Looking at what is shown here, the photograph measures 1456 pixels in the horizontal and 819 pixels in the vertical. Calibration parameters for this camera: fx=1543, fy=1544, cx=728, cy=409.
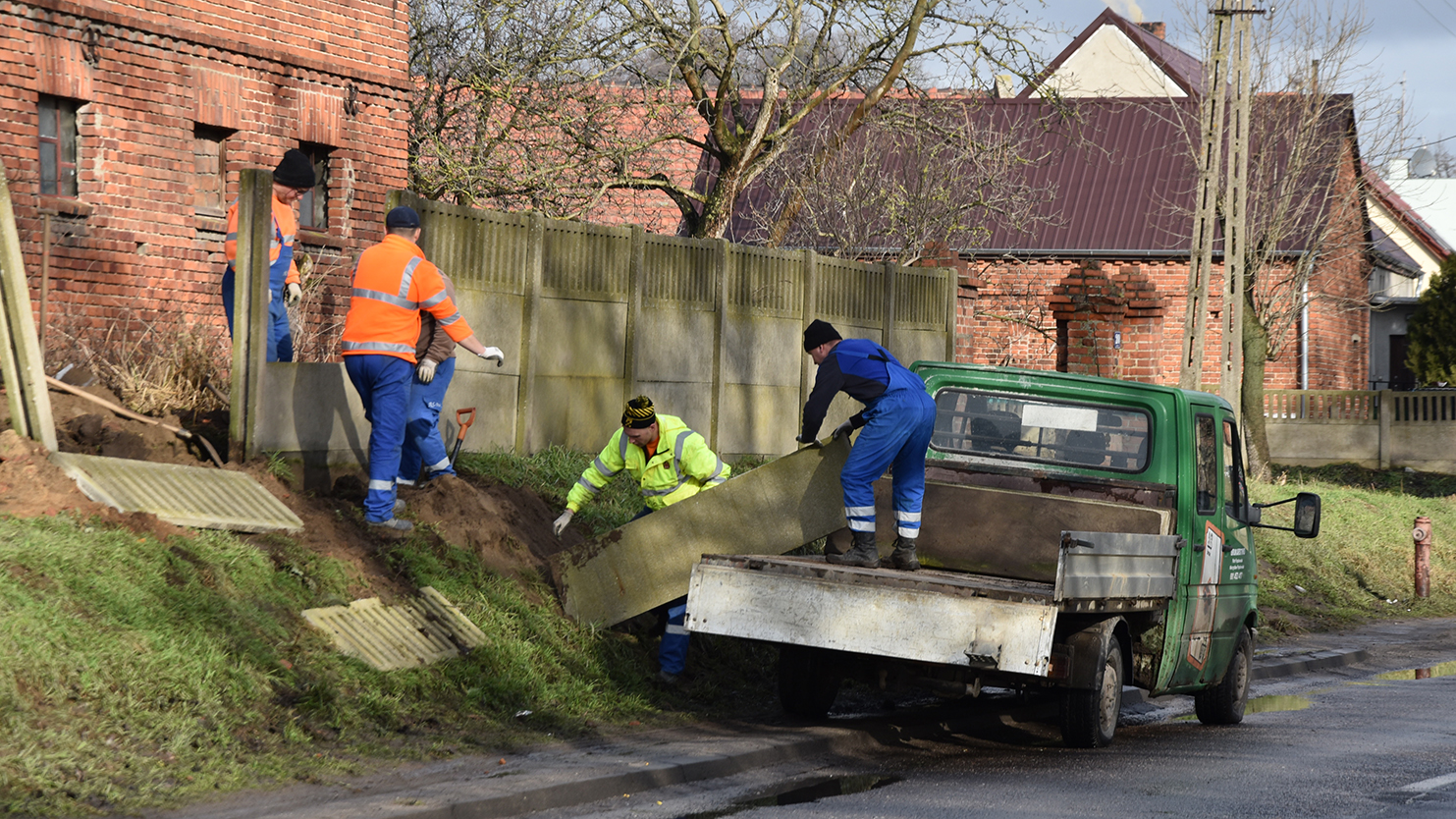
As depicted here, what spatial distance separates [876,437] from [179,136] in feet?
32.4

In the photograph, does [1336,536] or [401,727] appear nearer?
[401,727]

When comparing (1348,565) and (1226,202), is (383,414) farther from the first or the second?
(1348,565)

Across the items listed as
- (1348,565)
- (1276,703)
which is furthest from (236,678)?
(1348,565)

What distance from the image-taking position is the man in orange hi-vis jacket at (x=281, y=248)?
927 cm

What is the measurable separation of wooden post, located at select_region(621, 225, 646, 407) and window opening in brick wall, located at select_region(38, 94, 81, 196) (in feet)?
19.7

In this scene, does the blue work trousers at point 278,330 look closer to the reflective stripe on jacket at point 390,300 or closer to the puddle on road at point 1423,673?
the reflective stripe on jacket at point 390,300

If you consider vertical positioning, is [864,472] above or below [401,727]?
above

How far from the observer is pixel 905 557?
8531 mm

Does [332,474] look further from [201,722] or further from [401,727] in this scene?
[201,722]

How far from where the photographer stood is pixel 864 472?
8414mm

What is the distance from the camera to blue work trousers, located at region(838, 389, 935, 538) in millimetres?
8414

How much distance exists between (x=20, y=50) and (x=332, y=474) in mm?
7019

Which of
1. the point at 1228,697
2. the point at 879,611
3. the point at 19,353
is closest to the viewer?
the point at 879,611

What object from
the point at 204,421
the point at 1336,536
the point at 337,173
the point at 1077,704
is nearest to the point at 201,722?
the point at 204,421
